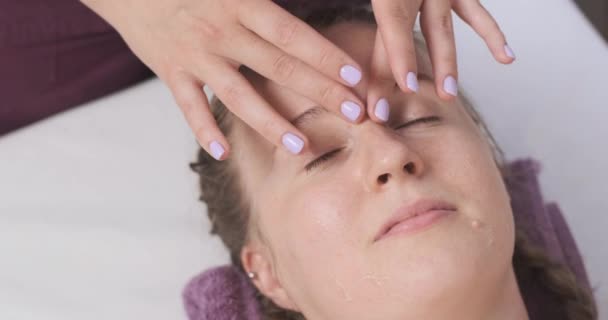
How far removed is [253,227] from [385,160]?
254mm

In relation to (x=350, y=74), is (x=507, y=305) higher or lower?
lower

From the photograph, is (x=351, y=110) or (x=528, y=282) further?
(x=528, y=282)

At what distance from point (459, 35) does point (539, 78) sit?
0.57 feet

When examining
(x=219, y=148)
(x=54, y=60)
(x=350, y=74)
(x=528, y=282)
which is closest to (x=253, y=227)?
(x=219, y=148)

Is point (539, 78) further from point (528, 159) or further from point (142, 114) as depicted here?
point (142, 114)

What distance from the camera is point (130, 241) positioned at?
1197 millimetres

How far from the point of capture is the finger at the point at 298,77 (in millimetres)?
769

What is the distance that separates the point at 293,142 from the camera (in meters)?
0.78

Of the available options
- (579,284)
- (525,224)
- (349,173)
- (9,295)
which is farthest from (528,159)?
(9,295)

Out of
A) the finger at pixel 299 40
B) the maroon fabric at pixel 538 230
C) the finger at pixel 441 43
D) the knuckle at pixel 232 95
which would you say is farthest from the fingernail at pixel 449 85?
the maroon fabric at pixel 538 230

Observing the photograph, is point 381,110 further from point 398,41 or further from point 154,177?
point 154,177

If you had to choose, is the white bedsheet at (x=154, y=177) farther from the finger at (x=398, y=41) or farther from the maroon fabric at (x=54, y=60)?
the finger at (x=398, y=41)

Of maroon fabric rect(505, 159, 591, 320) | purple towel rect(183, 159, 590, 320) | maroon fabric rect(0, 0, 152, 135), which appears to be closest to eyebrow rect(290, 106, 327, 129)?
purple towel rect(183, 159, 590, 320)

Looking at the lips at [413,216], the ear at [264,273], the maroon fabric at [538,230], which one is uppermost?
the lips at [413,216]
